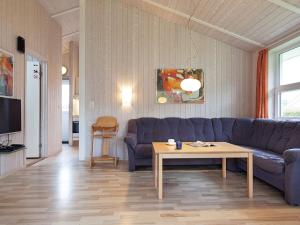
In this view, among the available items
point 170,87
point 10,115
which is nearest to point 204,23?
point 170,87

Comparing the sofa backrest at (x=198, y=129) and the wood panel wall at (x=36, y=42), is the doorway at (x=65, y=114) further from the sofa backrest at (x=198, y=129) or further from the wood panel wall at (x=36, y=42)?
the sofa backrest at (x=198, y=129)

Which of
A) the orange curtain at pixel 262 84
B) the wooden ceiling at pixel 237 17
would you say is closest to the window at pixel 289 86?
the orange curtain at pixel 262 84

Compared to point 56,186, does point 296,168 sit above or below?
above

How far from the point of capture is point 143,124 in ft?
16.0

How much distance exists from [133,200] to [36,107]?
3.54 m

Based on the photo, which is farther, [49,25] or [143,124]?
Answer: [49,25]

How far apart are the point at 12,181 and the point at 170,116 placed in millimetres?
3113

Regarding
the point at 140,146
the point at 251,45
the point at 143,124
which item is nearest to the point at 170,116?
the point at 143,124

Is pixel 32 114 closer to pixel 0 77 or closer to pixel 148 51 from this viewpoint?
pixel 0 77

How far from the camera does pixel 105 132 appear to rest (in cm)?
508

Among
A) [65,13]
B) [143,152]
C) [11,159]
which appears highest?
[65,13]

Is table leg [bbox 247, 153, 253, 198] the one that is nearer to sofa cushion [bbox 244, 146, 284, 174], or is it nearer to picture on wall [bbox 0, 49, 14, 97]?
sofa cushion [bbox 244, 146, 284, 174]

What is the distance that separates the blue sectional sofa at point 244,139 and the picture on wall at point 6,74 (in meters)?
2.08

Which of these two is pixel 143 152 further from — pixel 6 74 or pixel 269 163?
pixel 6 74
